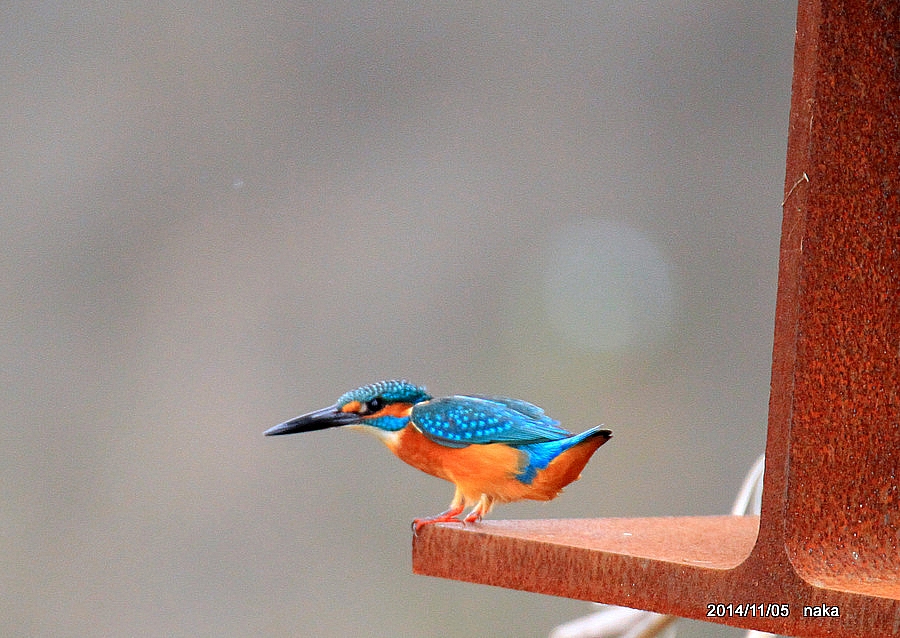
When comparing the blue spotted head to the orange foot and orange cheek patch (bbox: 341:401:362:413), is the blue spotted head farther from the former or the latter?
the orange foot

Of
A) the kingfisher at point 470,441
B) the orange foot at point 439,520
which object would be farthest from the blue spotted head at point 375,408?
the orange foot at point 439,520

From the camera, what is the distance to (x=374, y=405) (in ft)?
3.94

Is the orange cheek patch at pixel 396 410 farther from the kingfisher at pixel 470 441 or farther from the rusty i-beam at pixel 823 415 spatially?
the rusty i-beam at pixel 823 415

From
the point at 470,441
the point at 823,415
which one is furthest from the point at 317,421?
the point at 823,415

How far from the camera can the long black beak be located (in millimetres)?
1152

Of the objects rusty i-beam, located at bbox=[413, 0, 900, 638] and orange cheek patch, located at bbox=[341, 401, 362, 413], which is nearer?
rusty i-beam, located at bbox=[413, 0, 900, 638]

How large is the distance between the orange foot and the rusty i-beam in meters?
0.05

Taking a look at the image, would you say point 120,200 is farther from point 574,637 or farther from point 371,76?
point 574,637

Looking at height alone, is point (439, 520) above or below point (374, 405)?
below

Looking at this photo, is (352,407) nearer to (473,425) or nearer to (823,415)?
(473,425)

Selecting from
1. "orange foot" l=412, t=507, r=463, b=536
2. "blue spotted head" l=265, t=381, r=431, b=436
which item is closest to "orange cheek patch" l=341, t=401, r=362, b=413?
"blue spotted head" l=265, t=381, r=431, b=436

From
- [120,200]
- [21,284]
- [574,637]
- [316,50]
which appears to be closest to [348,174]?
[316,50]

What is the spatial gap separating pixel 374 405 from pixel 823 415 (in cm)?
50

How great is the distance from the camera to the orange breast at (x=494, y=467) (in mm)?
1160
